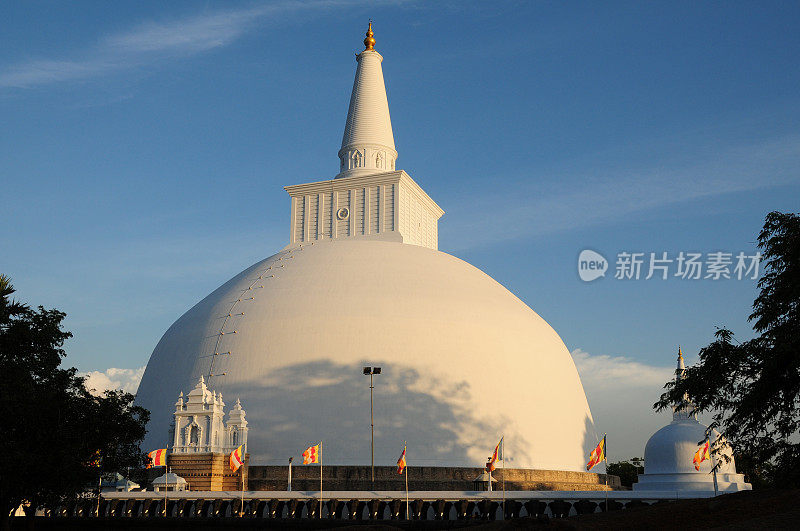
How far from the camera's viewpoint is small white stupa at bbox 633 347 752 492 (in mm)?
41516

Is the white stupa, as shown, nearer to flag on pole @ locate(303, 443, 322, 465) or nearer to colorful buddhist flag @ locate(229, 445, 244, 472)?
flag on pole @ locate(303, 443, 322, 465)

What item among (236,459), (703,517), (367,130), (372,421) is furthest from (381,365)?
(703,517)

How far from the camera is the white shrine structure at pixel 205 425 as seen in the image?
41562 millimetres

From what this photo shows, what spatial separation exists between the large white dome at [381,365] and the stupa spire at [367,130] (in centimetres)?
1096

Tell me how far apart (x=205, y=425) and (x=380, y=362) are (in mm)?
9606

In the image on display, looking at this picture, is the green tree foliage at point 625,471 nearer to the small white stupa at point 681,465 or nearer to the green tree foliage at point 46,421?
the small white stupa at point 681,465

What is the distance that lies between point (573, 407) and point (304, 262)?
1840 centimetres

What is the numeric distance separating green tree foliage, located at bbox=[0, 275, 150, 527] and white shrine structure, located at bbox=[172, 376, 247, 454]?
878cm

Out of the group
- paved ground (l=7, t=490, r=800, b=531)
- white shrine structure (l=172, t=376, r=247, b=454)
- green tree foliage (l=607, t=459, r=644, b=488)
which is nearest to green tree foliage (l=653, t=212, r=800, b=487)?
paved ground (l=7, t=490, r=800, b=531)

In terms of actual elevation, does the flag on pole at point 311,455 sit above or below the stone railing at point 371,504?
above

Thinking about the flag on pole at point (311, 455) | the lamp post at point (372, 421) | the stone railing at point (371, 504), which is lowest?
the stone railing at point (371, 504)

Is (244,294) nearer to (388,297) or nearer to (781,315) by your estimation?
(388,297)

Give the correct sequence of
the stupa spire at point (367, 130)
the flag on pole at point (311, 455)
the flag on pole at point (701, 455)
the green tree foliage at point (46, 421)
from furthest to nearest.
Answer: the stupa spire at point (367, 130) < the flag on pole at point (701, 455) < the flag on pole at point (311, 455) < the green tree foliage at point (46, 421)

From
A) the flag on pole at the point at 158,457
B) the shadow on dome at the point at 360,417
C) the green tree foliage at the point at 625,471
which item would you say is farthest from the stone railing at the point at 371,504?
the green tree foliage at the point at 625,471
